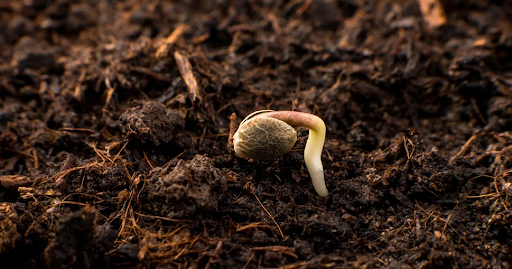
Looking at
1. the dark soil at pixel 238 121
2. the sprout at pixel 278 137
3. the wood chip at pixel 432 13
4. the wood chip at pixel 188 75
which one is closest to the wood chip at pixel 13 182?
the dark soil at pixel 238 121

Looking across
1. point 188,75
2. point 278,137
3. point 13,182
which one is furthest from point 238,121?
point 13,182

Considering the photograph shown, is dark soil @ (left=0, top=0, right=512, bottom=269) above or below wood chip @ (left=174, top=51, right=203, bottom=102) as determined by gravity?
below

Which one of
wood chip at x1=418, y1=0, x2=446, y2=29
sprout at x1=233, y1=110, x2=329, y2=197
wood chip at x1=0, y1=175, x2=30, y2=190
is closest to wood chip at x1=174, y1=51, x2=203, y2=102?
sprout at x1=233, y1=110, x2=329, y2=197

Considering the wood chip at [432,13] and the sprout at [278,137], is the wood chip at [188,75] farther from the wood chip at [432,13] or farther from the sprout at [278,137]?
A: the wood chip at [432,13]

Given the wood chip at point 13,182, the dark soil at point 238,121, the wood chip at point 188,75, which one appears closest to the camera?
the dark soil at point 238,121

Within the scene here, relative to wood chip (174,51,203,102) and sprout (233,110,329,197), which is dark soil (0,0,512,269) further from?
sprout (233,110,329,197)

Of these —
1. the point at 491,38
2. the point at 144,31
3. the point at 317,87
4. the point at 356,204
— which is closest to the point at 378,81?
the point at 317,87

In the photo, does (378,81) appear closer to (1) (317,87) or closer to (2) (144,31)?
(1) (317,87)
